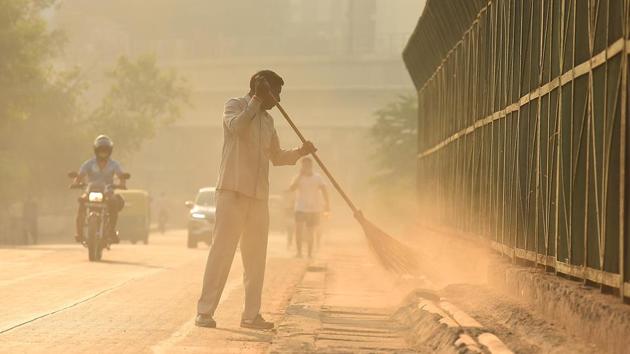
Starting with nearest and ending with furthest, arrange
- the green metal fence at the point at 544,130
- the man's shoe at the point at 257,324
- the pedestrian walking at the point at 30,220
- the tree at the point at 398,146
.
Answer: the green metal fence at the point at 544,130 → the man's shoe at the point at 257,324 → the pedestrian walking at the point at 30,220 → the tree at the point at 398,146

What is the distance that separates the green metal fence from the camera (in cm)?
811

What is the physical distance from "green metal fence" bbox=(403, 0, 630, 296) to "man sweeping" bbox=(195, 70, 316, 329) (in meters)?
2.22

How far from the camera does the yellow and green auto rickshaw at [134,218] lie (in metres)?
47.3

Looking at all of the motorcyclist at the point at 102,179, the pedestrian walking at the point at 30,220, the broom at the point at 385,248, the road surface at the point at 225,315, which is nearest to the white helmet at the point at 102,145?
the motorcyclist at the point at 102,179

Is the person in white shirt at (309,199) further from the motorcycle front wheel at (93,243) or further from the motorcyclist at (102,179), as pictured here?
the motorcycle front wheel at (93,243)

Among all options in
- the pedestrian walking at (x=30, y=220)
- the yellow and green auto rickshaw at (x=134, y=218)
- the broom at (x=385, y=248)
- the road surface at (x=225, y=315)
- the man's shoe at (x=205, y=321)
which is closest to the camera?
the road surface at (x=225, y=315)

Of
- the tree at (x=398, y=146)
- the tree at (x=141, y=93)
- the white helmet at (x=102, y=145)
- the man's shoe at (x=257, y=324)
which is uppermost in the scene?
the tree at (x=141, y=93)

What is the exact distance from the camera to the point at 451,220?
20.5 metres

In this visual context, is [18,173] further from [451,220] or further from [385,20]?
[385,20]

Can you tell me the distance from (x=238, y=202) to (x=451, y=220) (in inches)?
376

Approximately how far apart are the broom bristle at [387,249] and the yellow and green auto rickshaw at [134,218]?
31917mm

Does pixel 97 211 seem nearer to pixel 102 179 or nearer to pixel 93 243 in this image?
pixel 102 179

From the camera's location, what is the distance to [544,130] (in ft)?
35.9

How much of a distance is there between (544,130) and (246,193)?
243 cm
